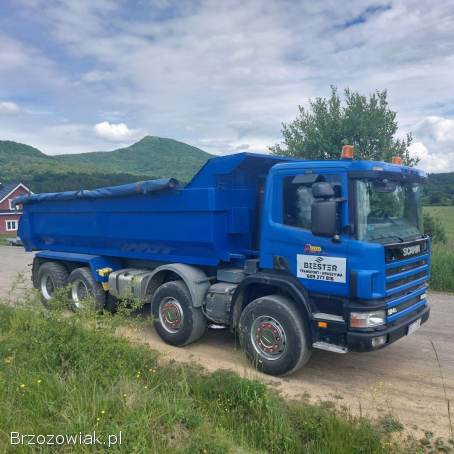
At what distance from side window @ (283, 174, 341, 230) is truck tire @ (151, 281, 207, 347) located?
200 cm

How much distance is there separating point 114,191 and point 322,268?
12.9ft

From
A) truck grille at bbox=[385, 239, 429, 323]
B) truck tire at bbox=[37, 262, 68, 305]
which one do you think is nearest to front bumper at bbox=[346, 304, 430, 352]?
truck grille at bbox=[385, 239, 429, 323]

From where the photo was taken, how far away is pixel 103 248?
26.0ft

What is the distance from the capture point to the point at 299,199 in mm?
5125

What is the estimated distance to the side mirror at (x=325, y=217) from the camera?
4.48 meters

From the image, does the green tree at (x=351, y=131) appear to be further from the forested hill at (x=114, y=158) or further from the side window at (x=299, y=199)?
the forested hill at (x=114, y=158)

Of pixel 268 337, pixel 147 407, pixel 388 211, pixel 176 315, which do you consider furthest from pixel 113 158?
pixel 147 407

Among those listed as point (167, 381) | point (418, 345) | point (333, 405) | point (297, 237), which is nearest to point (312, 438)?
point (333, 405)

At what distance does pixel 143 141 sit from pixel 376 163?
107m

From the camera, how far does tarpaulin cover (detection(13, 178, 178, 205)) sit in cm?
626

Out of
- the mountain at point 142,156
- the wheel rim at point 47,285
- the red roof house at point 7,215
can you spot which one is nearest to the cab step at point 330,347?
the wheel rim at point 47,285

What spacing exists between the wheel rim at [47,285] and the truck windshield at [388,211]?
6766 millimetres

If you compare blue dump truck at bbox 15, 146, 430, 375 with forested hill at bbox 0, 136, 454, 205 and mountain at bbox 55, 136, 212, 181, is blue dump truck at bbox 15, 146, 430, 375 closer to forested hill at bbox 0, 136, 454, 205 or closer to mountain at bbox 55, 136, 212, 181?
forested hill at bbox 0, 136, 454, 205

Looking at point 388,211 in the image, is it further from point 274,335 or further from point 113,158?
point 113,158
